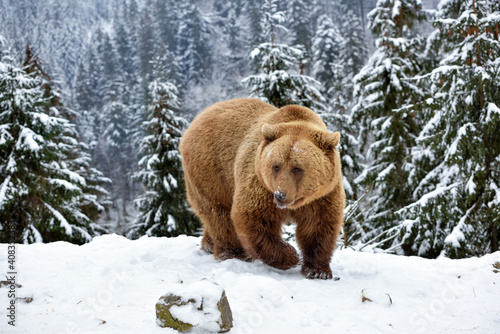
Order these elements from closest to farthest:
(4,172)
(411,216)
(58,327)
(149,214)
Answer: (58,327)
(411,216)
(4,172)
(149,214)

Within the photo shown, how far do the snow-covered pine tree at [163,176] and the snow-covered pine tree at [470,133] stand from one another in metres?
11.3

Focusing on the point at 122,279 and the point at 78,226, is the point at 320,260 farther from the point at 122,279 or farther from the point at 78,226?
the point at 78,226

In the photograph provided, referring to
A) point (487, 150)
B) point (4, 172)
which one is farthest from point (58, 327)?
point (4, 172)

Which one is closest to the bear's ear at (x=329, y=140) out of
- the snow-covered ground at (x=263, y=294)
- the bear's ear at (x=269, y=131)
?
the bear's ear at (x=269, y=131)

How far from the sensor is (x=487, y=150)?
29.8 feet

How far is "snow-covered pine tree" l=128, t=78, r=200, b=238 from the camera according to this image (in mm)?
17672

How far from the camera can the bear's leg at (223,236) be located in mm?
5180

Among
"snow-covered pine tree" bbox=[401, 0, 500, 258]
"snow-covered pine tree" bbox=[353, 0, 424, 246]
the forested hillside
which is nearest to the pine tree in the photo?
the forested hillside

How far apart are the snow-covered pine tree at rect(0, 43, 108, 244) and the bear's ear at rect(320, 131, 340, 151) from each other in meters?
11.2

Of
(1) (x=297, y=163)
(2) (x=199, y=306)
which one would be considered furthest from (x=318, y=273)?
(2) (x=199, y=306)

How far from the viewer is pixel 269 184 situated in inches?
159

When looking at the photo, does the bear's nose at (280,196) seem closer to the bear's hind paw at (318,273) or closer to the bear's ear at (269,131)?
the bear's ear at (269,131)

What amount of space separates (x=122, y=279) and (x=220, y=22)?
83.3 m

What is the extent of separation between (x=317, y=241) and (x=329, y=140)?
1208 mm
